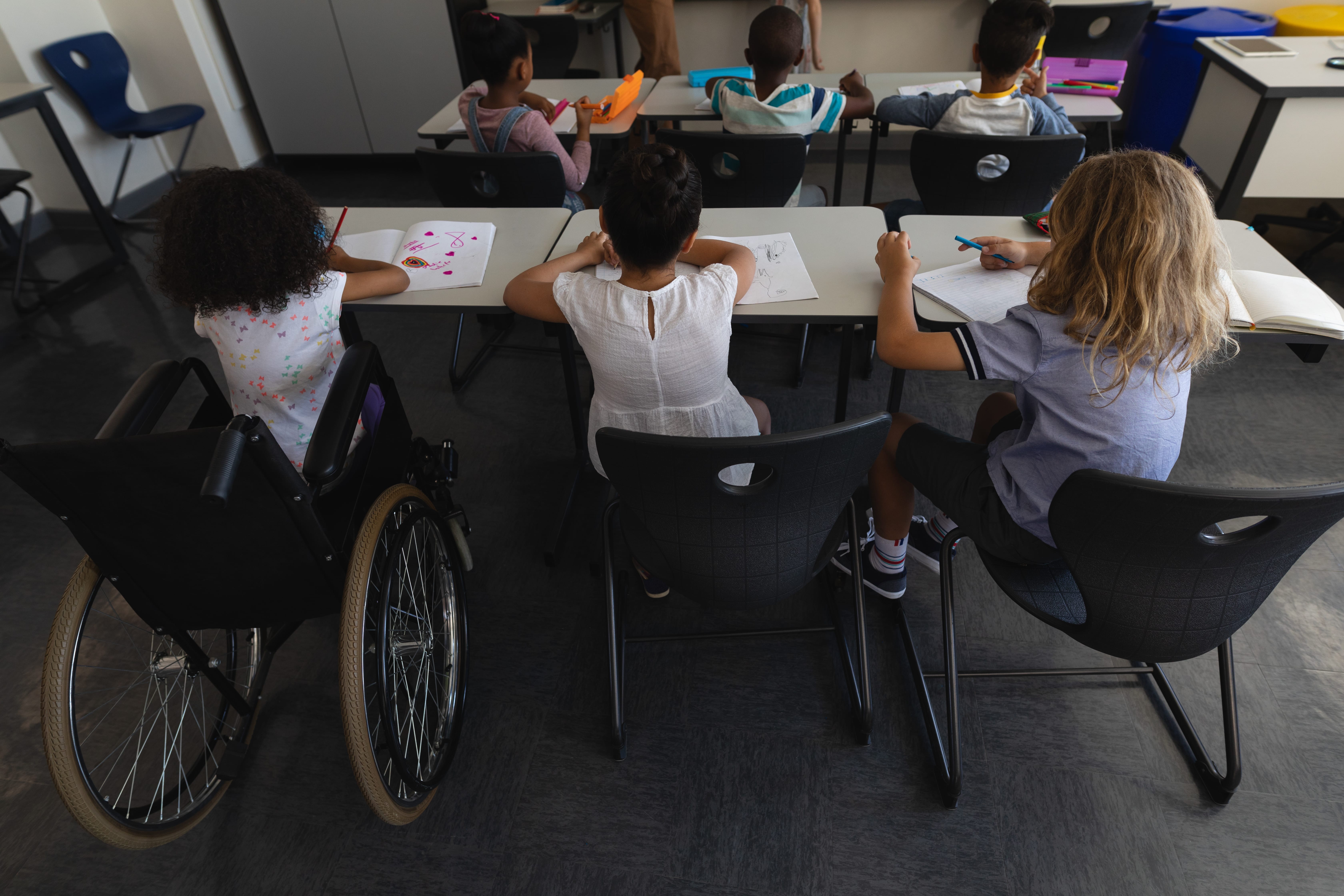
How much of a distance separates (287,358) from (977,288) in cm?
134

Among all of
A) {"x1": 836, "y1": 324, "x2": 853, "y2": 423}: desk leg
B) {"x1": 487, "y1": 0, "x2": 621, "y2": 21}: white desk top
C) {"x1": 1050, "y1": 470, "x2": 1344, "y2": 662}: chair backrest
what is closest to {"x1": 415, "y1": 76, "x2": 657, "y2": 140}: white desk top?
{"x1": 487, "y1": 0, "x2": 621, "y2": 21}: white desk top

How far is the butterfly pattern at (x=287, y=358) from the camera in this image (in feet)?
4.40

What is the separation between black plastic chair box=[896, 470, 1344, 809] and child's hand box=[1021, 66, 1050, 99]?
1665 mm

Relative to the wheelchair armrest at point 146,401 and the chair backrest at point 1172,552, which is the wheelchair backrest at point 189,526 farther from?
the chair backrest at point 1172,552

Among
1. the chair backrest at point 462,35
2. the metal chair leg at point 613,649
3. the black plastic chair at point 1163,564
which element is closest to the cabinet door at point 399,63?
the chair backrest at point 462,35

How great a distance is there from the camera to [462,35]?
372 cm

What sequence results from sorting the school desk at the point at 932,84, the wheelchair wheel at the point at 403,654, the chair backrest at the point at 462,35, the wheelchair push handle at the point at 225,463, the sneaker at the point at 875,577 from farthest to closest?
the chair backrest at the point at 462,35 < the school desk at the point at 932,84 < the sneaker at the point at 875,577 < the wheelchair wheel at the point at 403,654 < the wheelchair push handle at the point at 225,463

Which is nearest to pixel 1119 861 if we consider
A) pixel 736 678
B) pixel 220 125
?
pixel 736 678

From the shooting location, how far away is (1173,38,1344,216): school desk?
2.48 meters

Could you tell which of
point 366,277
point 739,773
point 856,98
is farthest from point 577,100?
point 739,773

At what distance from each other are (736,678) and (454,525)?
0.70 metres

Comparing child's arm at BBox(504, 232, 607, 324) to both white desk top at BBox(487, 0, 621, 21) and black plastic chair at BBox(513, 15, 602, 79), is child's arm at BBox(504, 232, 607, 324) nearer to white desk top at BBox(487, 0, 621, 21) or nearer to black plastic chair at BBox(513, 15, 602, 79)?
black plastic chair at BBox(513, 15, 602, 79)

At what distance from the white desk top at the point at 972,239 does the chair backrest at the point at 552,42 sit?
255 centimetres

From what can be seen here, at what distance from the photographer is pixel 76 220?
12.4 feet
